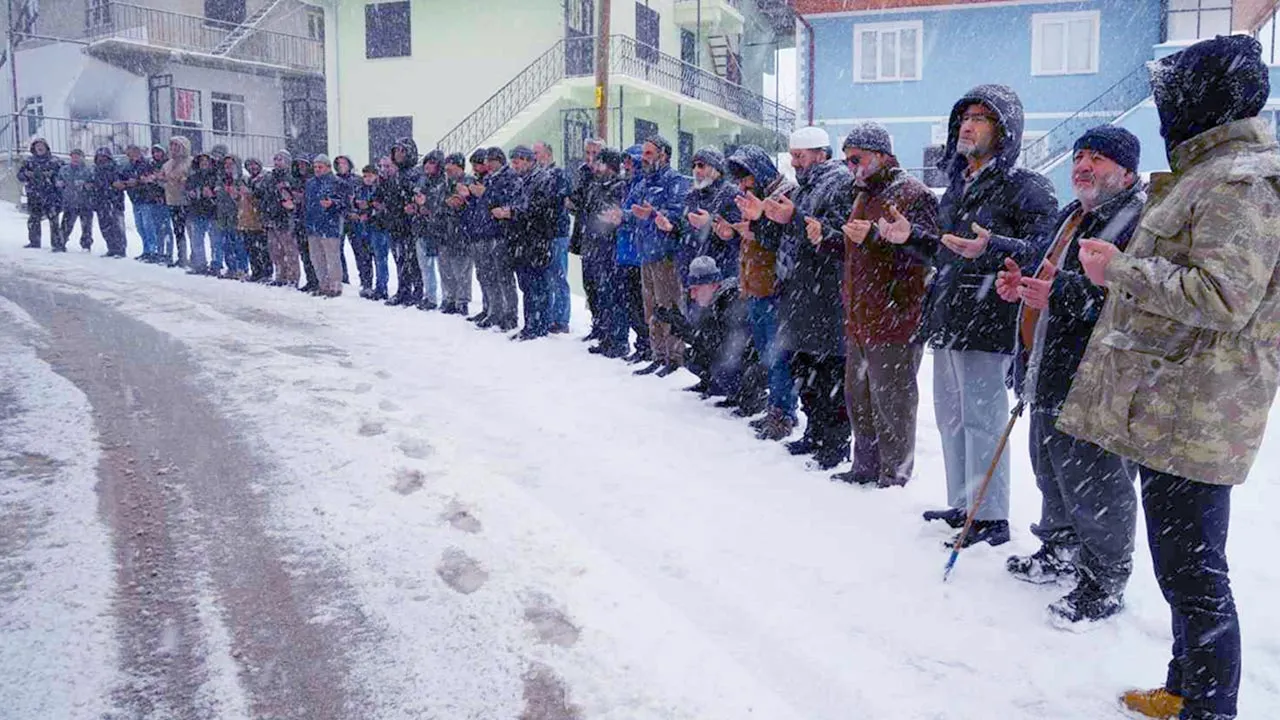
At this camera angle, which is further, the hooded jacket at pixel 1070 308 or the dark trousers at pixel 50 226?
the dark trousers at pixel 50 226

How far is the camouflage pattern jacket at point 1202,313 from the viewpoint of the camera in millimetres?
2648

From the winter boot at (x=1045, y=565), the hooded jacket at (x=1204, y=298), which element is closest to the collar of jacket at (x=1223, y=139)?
the hooded jacket at (x=1204, y=298)

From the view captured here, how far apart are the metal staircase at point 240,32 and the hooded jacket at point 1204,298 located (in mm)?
30566

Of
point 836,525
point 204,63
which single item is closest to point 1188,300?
point 836,525

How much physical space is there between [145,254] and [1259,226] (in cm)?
1736

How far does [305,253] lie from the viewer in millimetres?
13953

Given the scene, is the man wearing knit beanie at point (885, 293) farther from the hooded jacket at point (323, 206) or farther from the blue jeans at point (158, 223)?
the blue jeans at point (158, 223)

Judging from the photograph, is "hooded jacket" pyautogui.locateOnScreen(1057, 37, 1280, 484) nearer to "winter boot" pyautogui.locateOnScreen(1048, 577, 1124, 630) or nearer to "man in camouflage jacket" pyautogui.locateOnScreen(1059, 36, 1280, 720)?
"man in camouflage jacket" pyautogui.locateOnScreen(1059, 36, 1280, 720)

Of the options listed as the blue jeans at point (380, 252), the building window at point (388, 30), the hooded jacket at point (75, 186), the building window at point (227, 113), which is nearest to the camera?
the blue jeans at point (380, 252)

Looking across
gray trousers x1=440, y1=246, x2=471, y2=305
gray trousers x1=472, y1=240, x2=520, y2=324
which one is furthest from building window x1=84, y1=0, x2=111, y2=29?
gray trousers x1=472, y1=240, x2=520, y2=324

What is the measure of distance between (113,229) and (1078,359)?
56.6 feet

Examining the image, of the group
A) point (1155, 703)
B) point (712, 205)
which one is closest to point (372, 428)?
point (712, 205)

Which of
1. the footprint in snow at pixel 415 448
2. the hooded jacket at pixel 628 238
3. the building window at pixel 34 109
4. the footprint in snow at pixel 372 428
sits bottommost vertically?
the footprint in snow at pixel 415 448

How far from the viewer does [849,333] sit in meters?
5.42
